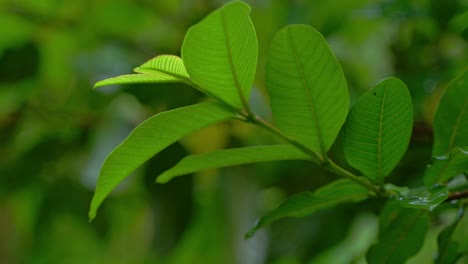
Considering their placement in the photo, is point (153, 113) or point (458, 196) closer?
point (458, 196)

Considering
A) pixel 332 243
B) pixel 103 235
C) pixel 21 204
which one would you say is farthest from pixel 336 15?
pixel 21 204

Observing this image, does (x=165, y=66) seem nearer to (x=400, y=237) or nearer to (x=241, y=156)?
(x=241, y=156)

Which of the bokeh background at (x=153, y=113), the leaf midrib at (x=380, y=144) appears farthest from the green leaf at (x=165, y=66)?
the bokeh background at (x=153, y=113)

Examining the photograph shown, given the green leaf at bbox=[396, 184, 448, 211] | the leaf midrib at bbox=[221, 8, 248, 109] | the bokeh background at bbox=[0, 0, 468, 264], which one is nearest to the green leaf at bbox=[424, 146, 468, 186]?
the green leaf at bbox=[396, 184, 448, 211]

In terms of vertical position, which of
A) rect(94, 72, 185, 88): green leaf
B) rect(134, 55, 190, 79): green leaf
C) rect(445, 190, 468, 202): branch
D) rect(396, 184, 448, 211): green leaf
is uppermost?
rect(134, 55, 190, 79): green leaf

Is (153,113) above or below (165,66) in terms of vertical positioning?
below

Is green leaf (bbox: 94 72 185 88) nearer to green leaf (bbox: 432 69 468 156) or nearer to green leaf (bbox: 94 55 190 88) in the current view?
green leaf (bbox: 94 55 190 88)

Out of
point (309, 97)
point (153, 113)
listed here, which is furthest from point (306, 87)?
point (153, 113)
